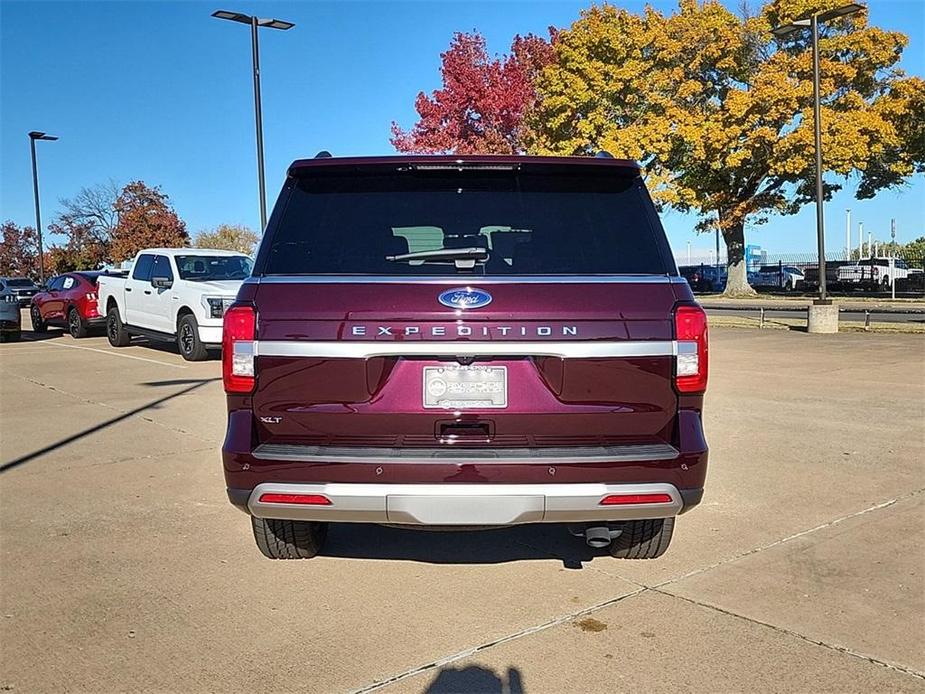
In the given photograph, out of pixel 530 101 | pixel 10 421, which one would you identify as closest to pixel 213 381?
pixel 10 421

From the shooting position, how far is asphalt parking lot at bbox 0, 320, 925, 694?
332 cm

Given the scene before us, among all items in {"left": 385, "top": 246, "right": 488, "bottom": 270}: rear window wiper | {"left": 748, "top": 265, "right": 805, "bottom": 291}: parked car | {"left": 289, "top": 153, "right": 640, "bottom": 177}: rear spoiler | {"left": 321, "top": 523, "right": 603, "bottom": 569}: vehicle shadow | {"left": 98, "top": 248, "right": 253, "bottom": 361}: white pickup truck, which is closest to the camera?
{"left": 385, "top": 246, "right": 488, "bottom": 270}: rear window wiper

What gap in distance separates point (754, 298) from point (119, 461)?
108 ft

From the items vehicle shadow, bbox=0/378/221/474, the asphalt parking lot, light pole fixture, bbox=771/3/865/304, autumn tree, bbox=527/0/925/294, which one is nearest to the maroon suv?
the asphalt parking lot

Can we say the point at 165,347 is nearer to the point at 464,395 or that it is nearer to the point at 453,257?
the point at 453,257

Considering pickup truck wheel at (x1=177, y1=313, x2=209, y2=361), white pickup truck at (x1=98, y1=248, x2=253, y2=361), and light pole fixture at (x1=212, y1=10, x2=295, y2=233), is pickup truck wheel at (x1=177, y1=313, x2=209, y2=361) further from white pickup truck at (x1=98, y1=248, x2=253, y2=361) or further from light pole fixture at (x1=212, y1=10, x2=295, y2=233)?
light pole fixture at (x1=212, y1=10, x2=295, y2=233)

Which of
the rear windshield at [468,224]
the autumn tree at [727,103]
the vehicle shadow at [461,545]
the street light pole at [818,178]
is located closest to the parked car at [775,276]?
the autumn tree at [727,103]

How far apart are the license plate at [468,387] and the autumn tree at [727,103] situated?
1197 inches

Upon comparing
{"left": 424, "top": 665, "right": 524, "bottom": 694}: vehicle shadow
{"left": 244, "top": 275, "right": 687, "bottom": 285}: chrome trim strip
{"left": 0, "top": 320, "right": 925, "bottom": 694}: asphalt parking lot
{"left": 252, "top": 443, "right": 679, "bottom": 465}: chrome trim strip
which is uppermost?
{"left": 244, "top": 275, "right": 687, "bottom": 285}: chrome trim strip

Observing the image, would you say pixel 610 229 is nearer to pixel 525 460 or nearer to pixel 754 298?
pixel 525 460

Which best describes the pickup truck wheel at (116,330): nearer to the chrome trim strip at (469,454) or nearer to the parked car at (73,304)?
the parked car at (73,304)

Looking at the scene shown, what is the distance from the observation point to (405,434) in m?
3.50

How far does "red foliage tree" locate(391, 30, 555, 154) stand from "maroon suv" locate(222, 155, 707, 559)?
34095 mm

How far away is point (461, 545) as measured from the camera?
4.79m
